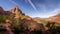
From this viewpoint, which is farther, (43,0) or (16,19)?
(43,0)

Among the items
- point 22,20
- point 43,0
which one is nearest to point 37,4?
point 43,0

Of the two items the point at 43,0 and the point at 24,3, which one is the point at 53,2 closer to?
the point at 43,0

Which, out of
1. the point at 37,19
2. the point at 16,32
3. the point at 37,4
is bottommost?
the point at 16,32

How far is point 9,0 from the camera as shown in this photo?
6.75m

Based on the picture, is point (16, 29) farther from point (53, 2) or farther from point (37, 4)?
point (53, 2)

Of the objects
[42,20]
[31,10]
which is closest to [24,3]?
[31,10]

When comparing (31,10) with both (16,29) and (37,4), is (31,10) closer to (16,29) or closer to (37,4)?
(37,4)

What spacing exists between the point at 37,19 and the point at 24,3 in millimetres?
712

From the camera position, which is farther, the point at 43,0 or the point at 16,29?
the point at 43,0

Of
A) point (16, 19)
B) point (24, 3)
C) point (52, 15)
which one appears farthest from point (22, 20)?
point (52, 15)

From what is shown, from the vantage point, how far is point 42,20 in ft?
22.4

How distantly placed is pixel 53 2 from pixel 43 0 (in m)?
0.37

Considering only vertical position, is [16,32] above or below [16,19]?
below

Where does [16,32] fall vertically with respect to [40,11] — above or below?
below
